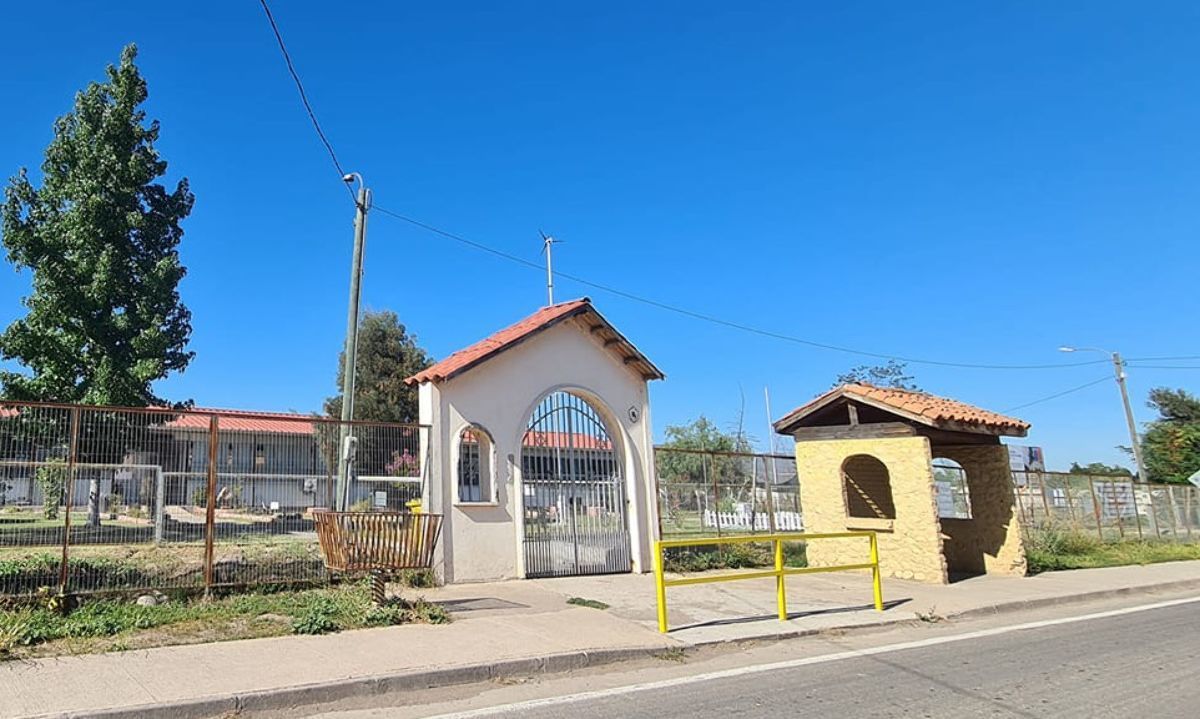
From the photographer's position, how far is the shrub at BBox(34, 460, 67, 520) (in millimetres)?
8164

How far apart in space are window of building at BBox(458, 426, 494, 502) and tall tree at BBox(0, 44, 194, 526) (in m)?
11.4

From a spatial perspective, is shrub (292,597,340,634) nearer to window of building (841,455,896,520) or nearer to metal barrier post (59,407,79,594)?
metal barrier post (59,407,79,594)

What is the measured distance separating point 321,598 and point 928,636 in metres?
7.30

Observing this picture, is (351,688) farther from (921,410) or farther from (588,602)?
(921,410)

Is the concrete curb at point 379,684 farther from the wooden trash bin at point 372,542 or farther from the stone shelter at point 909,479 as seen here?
the stone shelter at point 909,479

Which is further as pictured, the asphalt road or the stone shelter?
the stone shelter

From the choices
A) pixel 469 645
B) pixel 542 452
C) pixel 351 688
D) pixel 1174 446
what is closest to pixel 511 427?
pixel 542 452

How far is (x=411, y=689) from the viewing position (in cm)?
631

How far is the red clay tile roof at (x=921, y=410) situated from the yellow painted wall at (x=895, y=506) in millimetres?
556

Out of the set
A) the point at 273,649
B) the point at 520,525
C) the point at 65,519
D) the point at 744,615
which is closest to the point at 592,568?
the point at 520,525

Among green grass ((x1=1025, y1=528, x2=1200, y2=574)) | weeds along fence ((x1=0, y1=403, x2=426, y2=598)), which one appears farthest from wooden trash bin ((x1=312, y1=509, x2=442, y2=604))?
green grass ((x1=1025, y1=528, x2=1200, y2=574))

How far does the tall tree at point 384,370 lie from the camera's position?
102ft

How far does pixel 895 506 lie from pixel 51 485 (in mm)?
13171

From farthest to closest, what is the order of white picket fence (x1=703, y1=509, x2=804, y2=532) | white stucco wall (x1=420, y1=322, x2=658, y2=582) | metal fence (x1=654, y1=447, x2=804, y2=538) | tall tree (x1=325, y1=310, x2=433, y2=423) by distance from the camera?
tall tree (x1=325, y1=310, x2=433, y2=423), white picket fence (x1=703, y1=509, x2=804, y2=532), metal fence (x1=654, y1=447, x2=804, y2=538), white stucco wall (x1=420, y1=322, x2=658, y2=582)
